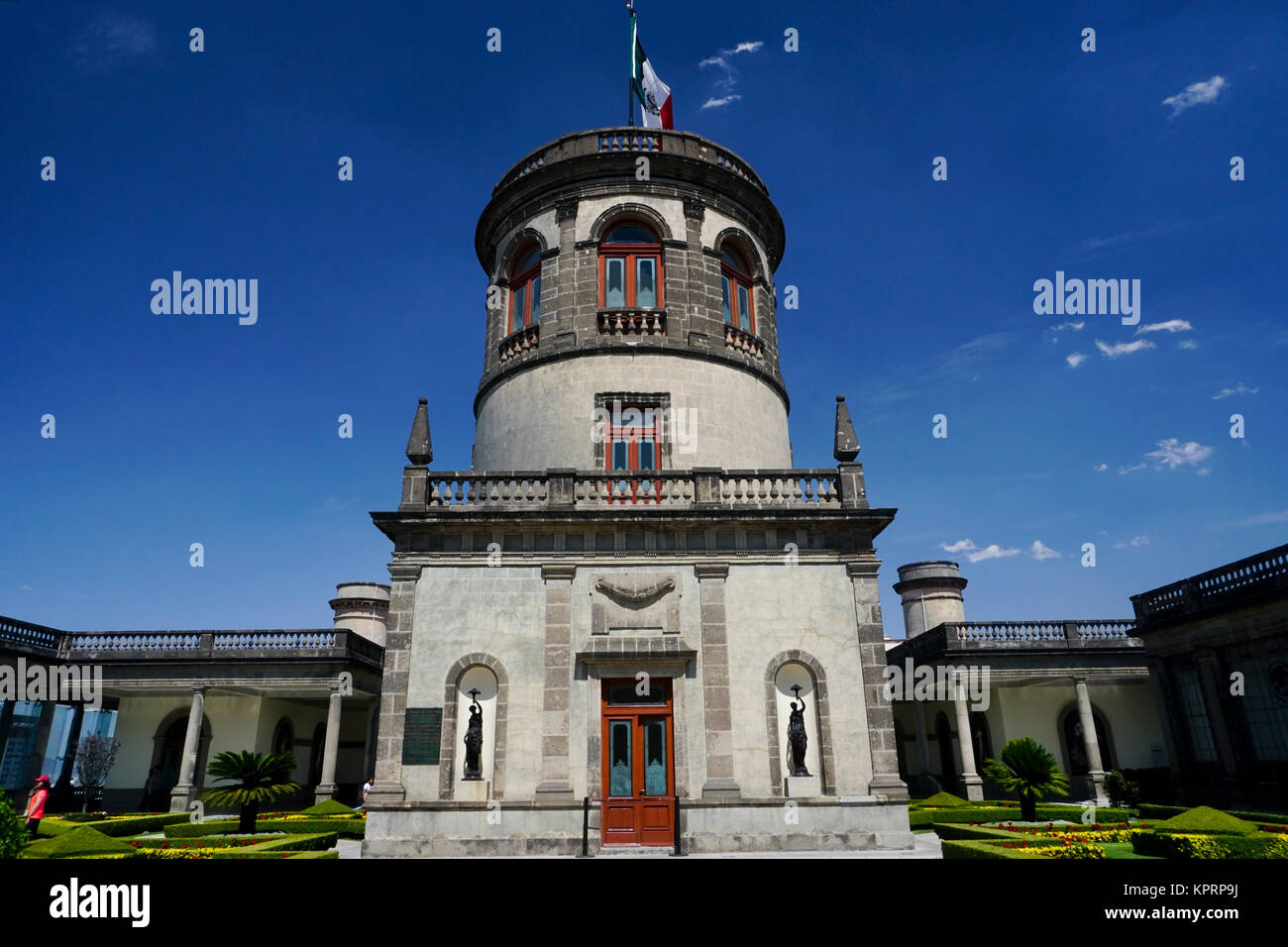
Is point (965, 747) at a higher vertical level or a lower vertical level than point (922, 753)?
higher

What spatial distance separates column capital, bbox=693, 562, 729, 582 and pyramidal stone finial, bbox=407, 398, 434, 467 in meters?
6.74

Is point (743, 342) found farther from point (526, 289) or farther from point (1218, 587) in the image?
point (1218, 587)

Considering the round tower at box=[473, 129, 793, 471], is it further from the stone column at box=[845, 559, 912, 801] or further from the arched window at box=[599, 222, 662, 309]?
the stone column at box=[845, 559, 912, 801]

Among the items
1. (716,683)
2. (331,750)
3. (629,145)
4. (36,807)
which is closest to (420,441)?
(716,683)

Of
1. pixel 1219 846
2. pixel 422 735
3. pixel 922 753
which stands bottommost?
pixel 1219 846

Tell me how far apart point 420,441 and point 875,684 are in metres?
11.4

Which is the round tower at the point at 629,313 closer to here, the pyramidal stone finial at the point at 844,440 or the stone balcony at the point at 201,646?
the pyramidal stone finial at the point at 844,440

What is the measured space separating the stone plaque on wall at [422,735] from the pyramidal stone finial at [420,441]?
5.46 m

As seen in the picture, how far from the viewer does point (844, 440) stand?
1756 cm

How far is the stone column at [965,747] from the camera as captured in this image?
26.0 m

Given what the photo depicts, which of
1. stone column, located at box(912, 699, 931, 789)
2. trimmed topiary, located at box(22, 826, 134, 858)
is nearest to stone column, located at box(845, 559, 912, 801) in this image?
trimmed topiary, located at box(22, 826, 134, 858)

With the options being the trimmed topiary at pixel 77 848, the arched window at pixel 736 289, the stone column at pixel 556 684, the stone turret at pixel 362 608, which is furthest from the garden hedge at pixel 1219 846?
the stone turret at pixel 362 608

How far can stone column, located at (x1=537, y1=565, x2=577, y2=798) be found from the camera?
48.6 ft

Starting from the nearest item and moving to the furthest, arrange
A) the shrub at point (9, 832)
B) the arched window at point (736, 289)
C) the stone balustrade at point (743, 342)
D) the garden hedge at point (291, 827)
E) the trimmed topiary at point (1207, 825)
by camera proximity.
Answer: the shrub at point (9, 832), the trimmed topiary at point (1207, 825), the garden hedge at point (291, 827), the stone balustrade at point (743, 342), the arched window at point (736, 289)
